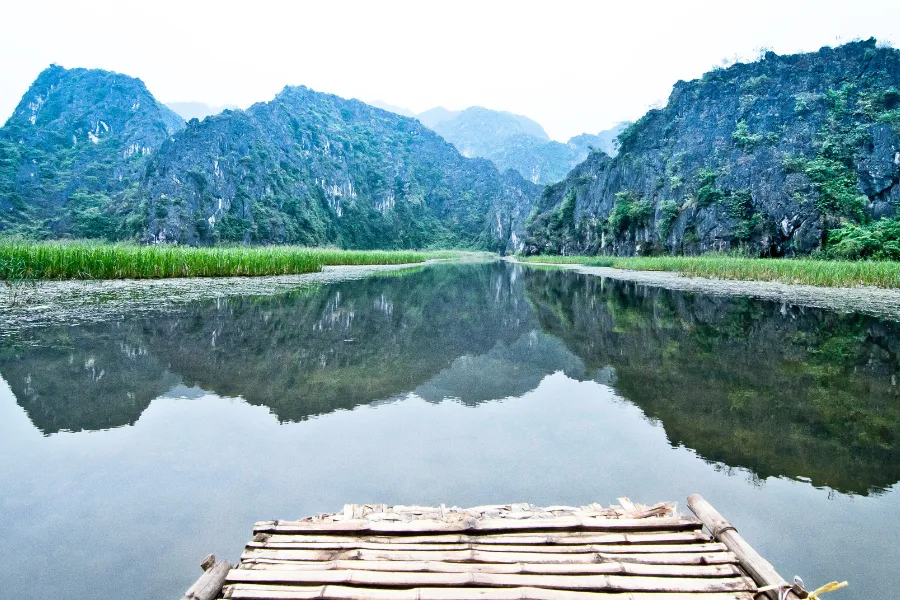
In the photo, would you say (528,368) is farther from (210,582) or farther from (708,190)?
(708,190)

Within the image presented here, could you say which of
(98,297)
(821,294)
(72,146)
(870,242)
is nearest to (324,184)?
(72,146)

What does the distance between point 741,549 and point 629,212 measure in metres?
56.1

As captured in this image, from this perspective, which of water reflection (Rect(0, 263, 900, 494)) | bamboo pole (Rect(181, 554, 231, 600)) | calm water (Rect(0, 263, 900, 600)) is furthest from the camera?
water reflection (Rect(0, 263, 900, 494))

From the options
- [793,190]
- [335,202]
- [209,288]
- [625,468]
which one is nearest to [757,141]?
[793,190]

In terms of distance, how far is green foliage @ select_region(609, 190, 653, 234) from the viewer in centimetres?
5347

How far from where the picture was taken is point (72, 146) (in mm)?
120000

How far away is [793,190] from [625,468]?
44.7m

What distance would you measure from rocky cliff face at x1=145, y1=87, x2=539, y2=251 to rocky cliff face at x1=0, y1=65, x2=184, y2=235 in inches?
749

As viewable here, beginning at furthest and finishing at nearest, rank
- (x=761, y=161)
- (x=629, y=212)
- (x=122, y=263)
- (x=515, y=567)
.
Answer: (x=629, y=212), (x=761, y=161), (x=122, y=263), (x=515, y=567)

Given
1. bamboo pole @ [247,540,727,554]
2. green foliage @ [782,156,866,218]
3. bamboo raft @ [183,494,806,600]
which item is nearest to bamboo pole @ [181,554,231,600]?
bamboo raft @ [183,494,806,600]

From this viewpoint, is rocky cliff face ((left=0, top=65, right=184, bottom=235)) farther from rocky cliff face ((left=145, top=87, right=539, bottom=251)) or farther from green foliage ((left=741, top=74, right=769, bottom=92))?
green foliage ((left=741, top=74, right=769, bottom=92))

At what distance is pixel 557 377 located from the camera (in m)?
7.95

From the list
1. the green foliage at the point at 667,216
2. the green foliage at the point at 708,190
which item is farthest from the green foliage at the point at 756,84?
the green foliage at the point at 667,216

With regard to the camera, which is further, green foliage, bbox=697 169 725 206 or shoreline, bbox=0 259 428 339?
green foliage, bbox=697 169 725 206
